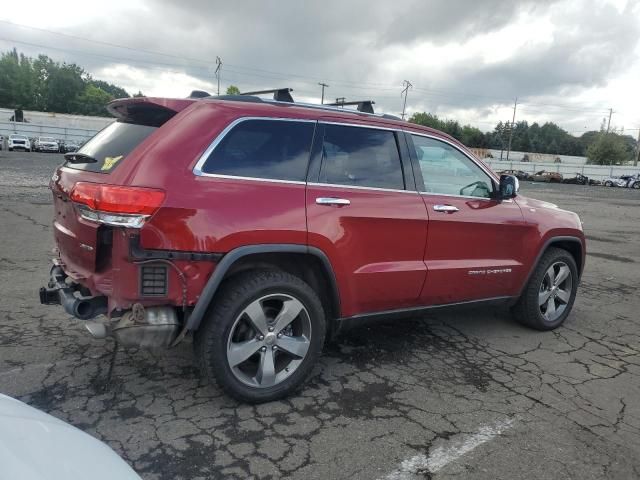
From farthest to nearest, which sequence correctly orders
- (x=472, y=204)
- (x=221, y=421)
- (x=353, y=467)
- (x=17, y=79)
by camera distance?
(x=17, y=79)
(x=472, y=204)
(x=221, y=421)
(x=353, y=467)

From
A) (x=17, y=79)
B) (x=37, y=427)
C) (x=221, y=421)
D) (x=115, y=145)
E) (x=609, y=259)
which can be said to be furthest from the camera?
(x=17, y=79)

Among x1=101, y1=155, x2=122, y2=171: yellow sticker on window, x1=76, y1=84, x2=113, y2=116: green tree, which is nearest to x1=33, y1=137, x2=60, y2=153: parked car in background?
x1=101, y1=155, x2=122, y2=171: yellow sticker on window

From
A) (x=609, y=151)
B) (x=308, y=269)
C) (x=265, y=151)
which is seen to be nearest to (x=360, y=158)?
(x=265, y=151)

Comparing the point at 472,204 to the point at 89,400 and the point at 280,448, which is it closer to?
the point at 280,448

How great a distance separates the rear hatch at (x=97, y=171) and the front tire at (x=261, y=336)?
0.80 meters

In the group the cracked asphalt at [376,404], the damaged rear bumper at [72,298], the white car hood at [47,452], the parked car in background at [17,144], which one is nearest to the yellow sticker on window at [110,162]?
the damaged rear bumper at [72,298]

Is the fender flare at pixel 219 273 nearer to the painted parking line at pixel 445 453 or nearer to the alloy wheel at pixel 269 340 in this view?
the alloy wheel at pixel 269 340

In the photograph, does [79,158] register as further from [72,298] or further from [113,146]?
[72,298]

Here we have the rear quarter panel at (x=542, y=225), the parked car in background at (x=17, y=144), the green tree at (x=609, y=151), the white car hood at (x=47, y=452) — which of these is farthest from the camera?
the green tree at (x=609, y=151)

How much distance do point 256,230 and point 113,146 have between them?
46.4 inches

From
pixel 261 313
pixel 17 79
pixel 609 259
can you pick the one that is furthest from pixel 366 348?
pixel 17 79

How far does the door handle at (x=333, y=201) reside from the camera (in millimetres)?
3270

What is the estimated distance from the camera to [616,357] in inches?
173

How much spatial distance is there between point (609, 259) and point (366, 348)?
6975 mm
